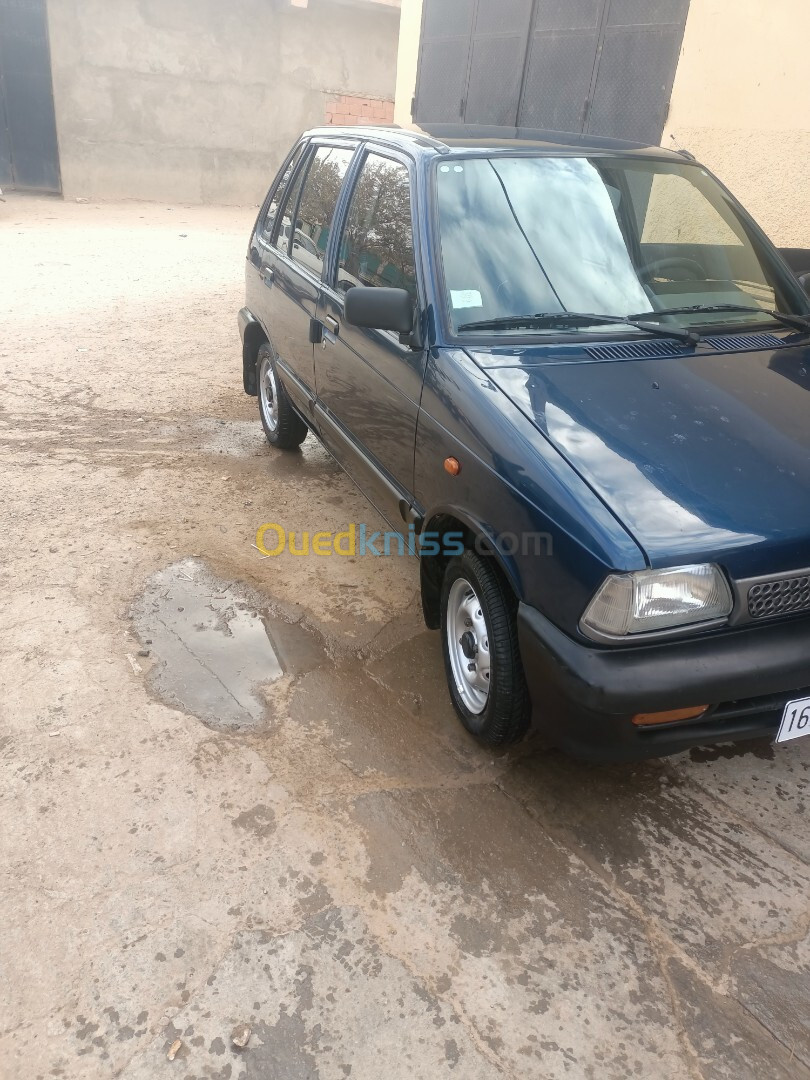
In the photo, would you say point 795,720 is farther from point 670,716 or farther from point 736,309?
point 736,309

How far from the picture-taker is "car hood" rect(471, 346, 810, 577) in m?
2.18

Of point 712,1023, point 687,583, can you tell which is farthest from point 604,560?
point 712,1023

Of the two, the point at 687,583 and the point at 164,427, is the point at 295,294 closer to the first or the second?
the point at 164,427

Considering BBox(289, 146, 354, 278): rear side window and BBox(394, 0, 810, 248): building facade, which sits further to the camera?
BBox(394, 0, 810, 248): building facade

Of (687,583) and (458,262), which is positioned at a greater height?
(458,262)

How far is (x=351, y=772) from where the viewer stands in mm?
2768

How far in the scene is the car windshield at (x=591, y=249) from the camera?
3008 millimetres

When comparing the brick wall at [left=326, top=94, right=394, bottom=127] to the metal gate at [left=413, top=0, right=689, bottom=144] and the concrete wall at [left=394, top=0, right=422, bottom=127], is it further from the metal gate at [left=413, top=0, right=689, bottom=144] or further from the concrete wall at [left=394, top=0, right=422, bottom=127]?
the metal gate at [left=413, top=0, right=689, bottom=144]

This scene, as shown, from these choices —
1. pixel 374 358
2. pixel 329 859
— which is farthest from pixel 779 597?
pixel 374 358

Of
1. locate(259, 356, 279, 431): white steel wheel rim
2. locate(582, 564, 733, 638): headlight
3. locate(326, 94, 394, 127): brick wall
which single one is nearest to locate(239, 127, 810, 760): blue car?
locate(582, 564, 733, 638): headlight

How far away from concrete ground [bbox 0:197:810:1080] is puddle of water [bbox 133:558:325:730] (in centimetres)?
1

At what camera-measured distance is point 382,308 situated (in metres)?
2.92

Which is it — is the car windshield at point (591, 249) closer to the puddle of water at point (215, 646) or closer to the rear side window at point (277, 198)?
the puddle of water at point (215, 646)

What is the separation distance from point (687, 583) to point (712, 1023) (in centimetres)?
107
